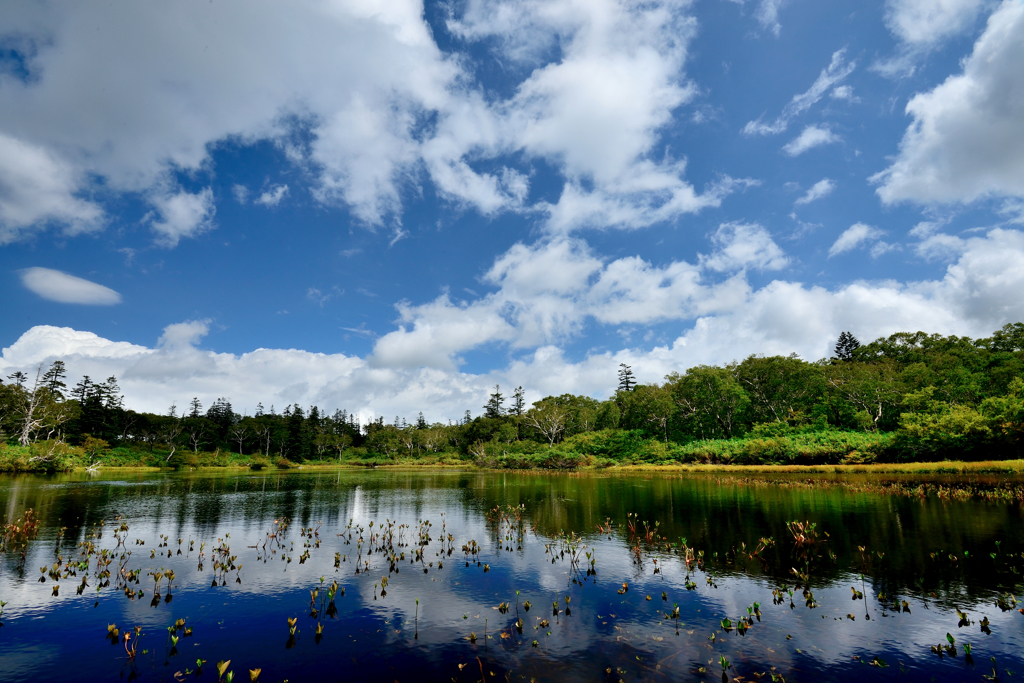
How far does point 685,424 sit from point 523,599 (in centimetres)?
9423

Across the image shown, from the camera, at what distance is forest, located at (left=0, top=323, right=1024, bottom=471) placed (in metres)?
55.9

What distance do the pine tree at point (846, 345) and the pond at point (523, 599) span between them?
134560mm

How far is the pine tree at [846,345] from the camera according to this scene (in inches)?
5458

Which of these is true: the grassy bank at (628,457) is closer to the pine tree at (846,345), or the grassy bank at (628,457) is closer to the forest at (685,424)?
the forest at (685,424)

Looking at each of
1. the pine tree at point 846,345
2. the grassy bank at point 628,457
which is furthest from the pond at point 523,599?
the pine tree at point 846,345

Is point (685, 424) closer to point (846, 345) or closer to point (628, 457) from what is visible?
point (628, 457)

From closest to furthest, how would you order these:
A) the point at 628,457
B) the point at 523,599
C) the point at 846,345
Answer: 1. the point at 523,599
2. the point at 628,457
3. the point at 846,345

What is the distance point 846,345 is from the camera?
462ft

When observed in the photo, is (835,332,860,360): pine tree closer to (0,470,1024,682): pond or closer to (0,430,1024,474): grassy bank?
(0,430,1024,474): grassy bank

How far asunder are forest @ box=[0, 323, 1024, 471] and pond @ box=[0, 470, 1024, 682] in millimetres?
32663

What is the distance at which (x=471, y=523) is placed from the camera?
27.8 metres

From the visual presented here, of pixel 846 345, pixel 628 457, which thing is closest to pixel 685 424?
pixel 628 457

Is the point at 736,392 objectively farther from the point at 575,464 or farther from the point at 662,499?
the point at 662,499

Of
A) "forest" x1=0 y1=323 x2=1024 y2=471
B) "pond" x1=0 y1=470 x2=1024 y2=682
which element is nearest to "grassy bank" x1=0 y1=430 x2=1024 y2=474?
"forest" x1=0 y1=323 x2=1024 y2=471
